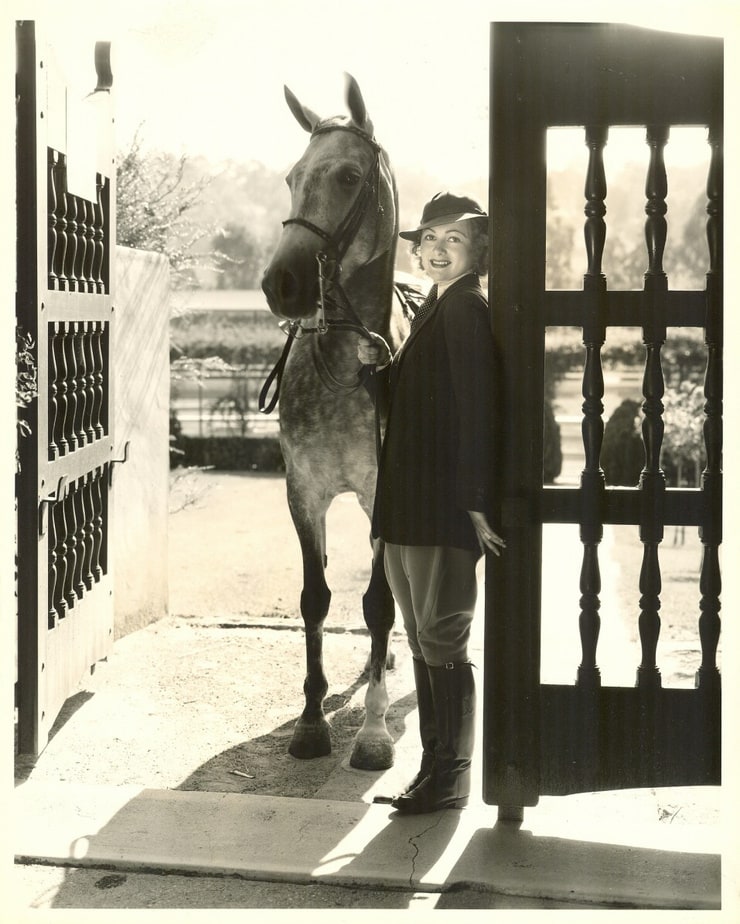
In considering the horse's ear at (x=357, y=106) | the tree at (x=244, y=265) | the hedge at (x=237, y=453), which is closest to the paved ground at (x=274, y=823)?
the horse's ear at (x=357, y=106)

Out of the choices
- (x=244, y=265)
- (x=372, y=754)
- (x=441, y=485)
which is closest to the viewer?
(x=441, y=485)

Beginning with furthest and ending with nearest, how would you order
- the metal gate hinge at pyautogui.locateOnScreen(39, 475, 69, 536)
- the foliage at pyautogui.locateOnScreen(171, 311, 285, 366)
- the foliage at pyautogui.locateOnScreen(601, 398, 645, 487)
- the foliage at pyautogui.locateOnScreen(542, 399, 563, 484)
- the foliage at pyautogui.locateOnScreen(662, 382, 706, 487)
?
the foliage at pyautogui.locateOnScreen(171, 311, 285, 366) < the foliage at pyautogui.locateOnScreen(662, 382, 706, 487) < the foliage at pyautogui.locateOnScreen(601, 398, 645, 487) < the foliage at pyautogui.locateOnScreen(542, 399, 563, 484) < the metal gate hinge at pyautogui.locateOnScreen(39, 475, 69, 536)

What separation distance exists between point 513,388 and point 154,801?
72.6 inches

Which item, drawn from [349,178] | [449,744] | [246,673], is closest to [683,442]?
[246,673]

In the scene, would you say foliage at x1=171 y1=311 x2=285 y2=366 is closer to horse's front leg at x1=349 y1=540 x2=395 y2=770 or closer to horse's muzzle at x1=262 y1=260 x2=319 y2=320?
horse's front leg at x1=349 y1=540 x2=395 y2=770

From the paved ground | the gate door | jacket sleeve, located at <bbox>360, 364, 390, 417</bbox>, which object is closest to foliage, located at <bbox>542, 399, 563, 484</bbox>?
the paved ground

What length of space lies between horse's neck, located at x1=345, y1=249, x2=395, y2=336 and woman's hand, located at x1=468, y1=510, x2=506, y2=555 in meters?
1.28

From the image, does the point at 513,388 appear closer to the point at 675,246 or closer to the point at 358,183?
the point at 358,183

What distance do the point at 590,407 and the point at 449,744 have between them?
1189 mm

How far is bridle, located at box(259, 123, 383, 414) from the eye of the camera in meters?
4.02

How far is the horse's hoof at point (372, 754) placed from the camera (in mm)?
4332

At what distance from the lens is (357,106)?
13.5ft

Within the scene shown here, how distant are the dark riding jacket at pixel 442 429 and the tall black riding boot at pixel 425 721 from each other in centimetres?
51

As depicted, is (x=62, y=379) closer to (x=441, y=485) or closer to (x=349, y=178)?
(x=349, y=178)
